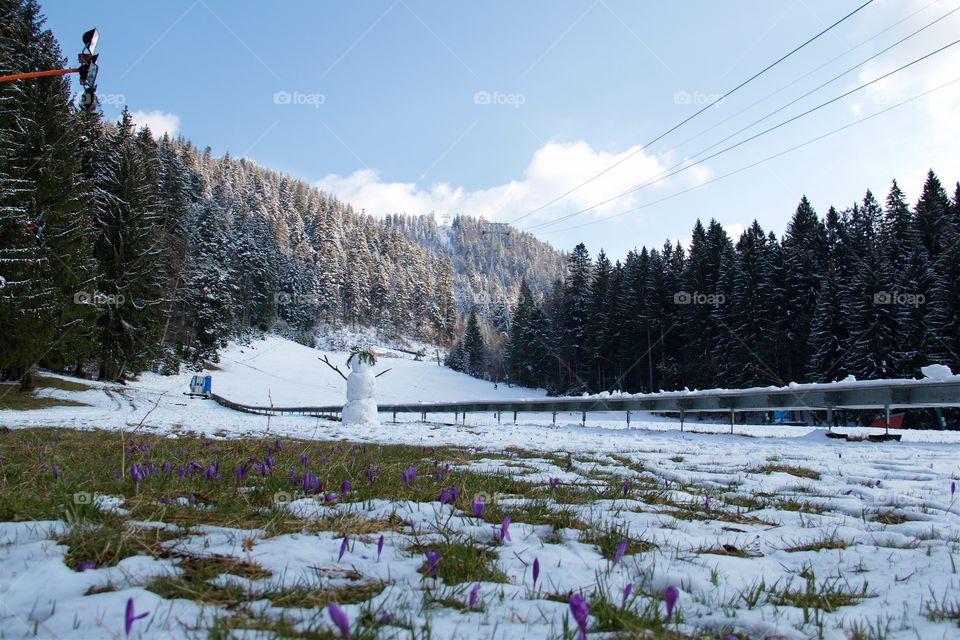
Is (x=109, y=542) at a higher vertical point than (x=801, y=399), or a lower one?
lower

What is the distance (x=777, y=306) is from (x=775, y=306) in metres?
0.16

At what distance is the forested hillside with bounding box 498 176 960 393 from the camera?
37.9 metres

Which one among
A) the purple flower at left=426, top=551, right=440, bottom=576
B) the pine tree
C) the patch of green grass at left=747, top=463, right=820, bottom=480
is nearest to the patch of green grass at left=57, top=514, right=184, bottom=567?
the purple flower at left=426, top=551, right=440, bottom=576

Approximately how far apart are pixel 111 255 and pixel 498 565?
145 ft

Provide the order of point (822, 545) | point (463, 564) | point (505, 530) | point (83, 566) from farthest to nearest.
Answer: point (822, 545) → point (505, 530) → point (463, 564) → point (83, 566)

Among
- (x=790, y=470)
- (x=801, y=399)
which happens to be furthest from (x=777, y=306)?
(x=790, y=470)

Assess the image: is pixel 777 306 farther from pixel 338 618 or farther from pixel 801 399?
pixel 338 618

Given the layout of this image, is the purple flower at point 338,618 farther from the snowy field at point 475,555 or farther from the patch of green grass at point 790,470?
the patch of green grass at point 790,470

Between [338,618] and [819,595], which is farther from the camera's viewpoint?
[819,595]

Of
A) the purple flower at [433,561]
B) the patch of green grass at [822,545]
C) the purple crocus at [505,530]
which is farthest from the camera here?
the patch of green grass at [822,545]

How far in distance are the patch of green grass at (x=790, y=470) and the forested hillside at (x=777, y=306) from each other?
38969 millimetres

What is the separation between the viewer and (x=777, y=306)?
49.3 metres

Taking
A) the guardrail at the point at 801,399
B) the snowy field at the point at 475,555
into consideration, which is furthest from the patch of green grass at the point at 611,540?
the guardrail at the point at 801,399

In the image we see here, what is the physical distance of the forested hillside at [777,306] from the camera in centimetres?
3788
